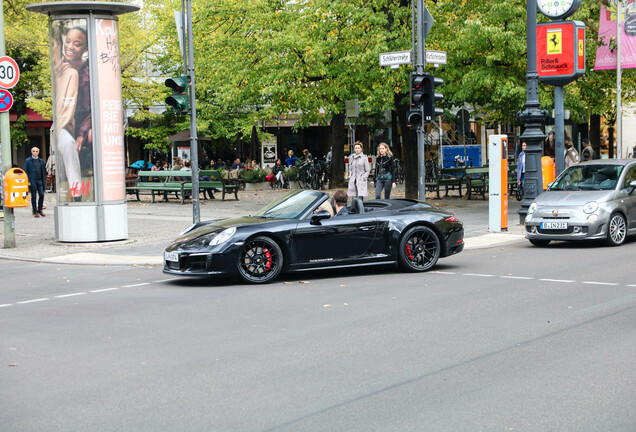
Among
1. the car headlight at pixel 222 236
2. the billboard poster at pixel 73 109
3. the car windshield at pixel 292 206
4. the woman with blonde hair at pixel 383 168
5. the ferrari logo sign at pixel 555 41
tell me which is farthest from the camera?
the woman with blonde hair at pixel 383 168

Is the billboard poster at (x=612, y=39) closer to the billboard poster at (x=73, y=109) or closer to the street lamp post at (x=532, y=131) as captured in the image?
the street lamp post at (x=532, y=131)

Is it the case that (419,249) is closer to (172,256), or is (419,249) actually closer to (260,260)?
(260,260)

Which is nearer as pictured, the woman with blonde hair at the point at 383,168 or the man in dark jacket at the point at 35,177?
the woman with blonde hair at the point at 383,168

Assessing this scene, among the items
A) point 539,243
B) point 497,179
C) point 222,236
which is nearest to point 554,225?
point 539,243

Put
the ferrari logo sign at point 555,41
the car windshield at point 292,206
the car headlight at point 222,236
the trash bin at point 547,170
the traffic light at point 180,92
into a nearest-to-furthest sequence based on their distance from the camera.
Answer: the car headlight at point 222,236, the car windshield at point 292,206, the traffic light at point 180,92, the ferrari logo sign at point 555,41, the trash bin at point 547,170

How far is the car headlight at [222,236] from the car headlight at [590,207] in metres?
6.76

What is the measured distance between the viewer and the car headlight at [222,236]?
35.1ft

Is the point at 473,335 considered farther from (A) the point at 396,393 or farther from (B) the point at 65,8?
(B) the point at 65,8

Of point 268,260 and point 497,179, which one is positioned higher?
point 497,179

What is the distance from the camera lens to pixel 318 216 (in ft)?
36.4

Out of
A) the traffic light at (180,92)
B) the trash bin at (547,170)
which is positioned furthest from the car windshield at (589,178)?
the traffic light at (180,92)

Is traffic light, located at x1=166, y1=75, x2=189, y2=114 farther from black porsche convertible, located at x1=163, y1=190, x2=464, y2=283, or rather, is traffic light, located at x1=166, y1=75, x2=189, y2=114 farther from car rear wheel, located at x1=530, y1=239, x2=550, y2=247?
car rear wheel, located at x1=530, y1=239, x2=550, y2=247

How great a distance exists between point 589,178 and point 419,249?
5.30m

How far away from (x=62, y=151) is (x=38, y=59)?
26.8m
